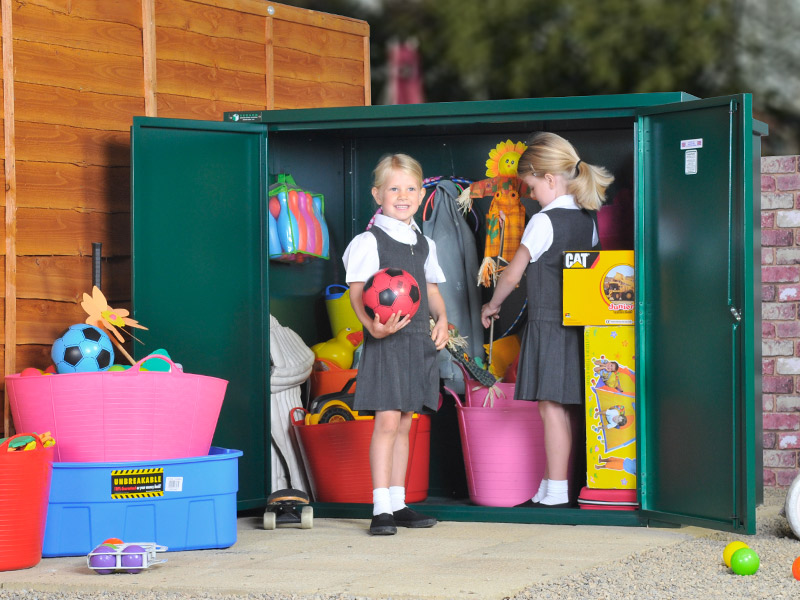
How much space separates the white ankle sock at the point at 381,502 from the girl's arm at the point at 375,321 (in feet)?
2.21

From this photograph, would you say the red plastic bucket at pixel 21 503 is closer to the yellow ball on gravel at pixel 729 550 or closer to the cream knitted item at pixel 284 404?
the cream knitted item at pixel 284 404

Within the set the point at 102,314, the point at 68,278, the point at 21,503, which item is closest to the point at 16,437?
the point at 21,503

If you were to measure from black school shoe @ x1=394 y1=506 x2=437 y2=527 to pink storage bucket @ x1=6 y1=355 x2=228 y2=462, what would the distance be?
42.6 inches

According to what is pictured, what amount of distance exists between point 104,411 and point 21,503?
0.50 m

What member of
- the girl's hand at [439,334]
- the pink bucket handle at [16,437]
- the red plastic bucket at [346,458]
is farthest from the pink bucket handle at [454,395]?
the pink bucket handle at [16,437]

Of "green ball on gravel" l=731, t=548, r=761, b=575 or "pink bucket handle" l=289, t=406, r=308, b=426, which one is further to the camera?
"pink bucket handle" l=289, t=406, r=308, b=426

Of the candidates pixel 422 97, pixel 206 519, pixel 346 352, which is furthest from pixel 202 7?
pixel 422 97

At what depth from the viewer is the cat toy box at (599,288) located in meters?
5.67

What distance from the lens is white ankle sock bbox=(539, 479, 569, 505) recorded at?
230 inches

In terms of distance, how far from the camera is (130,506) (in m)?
5.01

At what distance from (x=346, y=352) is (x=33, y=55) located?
2187 millimetres

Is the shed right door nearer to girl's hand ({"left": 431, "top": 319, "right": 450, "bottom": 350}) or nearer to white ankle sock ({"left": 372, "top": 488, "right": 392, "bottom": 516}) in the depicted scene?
girl's hand ({"left": 431, "top": 319, "right": 450, "bottom": 350})

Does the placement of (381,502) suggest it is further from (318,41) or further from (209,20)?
(318,41)

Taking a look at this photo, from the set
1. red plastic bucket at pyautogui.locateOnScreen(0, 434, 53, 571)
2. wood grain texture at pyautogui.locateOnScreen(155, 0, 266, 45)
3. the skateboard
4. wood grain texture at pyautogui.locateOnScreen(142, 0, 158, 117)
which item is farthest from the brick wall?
red plastic bucket at pyautogui.locateOnScreen(0, 434, 53, 571)
